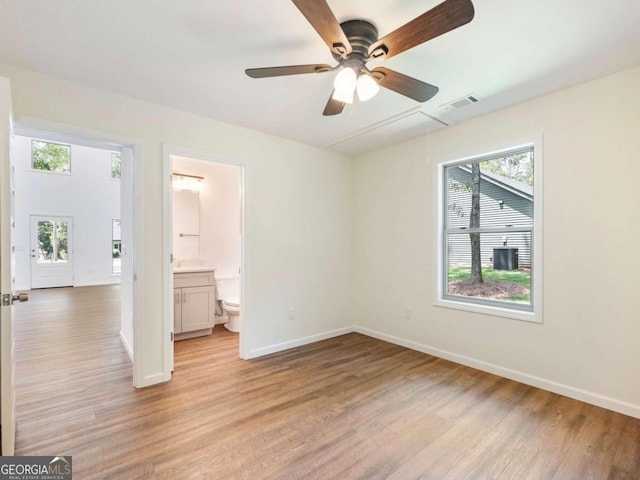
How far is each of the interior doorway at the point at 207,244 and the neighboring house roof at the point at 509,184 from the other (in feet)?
9.81

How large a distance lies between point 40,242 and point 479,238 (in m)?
10.6

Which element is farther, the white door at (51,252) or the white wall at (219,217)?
the white door at (51,252)

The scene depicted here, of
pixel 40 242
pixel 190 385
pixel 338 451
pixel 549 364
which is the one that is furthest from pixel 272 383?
pixel 40 242

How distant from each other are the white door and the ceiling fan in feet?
32.0

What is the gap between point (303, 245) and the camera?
3.86 meters

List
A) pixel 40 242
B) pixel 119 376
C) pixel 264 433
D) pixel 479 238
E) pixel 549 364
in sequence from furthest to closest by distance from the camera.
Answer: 1. pixel 40 242
2. pixel 479 238
3. pixel 119 376
4. pixel 549 364
5. pixel 264 433

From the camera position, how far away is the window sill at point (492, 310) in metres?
2.70

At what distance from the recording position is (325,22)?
1.39 m

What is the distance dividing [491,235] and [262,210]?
2.45 meters

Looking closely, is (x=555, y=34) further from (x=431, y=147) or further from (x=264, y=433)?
(x=264, y=433)

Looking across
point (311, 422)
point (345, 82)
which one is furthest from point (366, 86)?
point (311, 422)

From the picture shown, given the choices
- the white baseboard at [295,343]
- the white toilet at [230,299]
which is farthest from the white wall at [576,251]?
the white toilet at [230,299]

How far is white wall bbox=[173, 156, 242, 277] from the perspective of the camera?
4.79 meters

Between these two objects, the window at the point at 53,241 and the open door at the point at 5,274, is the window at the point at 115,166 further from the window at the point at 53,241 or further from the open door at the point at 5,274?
the open door at the point at 5,274
